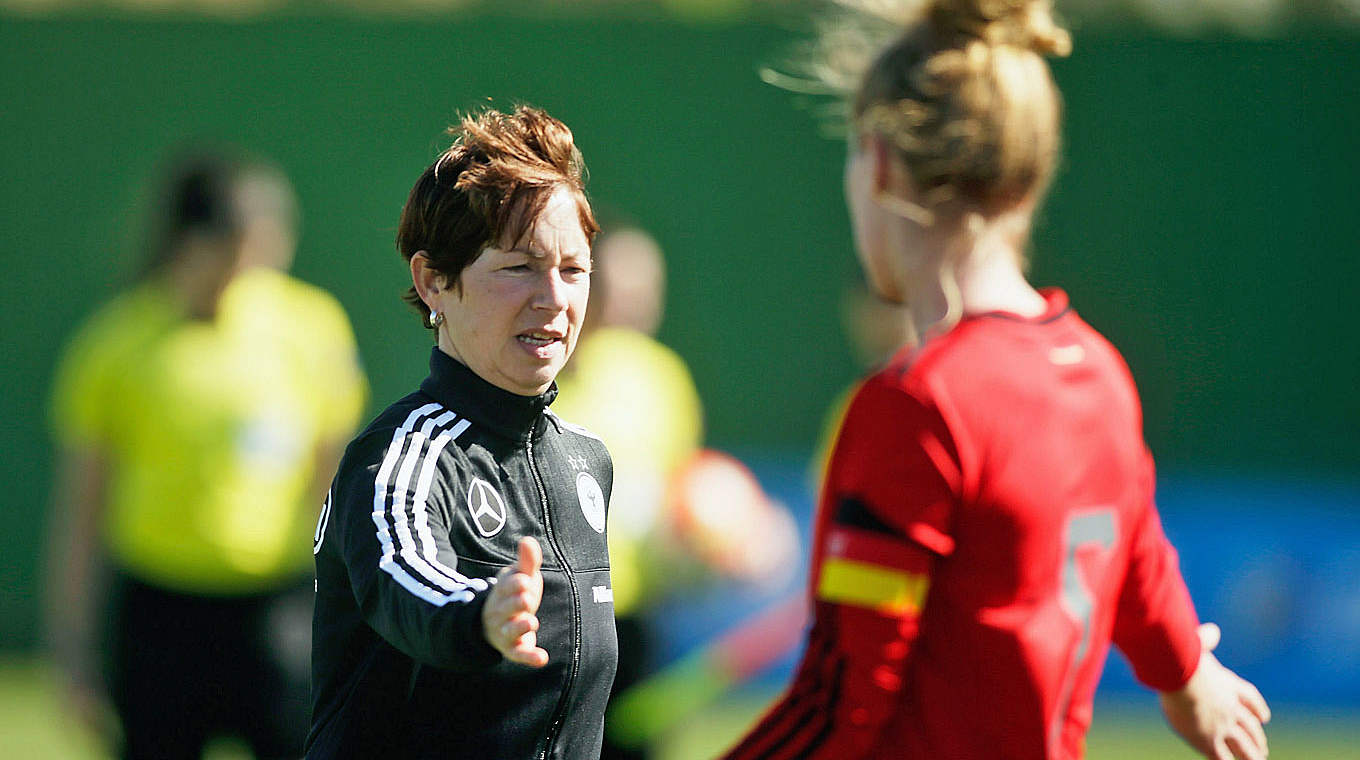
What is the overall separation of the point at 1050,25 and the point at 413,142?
29.6 feet

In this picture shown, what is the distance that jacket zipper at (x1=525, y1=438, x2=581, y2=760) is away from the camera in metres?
2.44

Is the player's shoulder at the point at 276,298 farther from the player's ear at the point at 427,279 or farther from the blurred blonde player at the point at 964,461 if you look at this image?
the blurred blonde player at the point at 964,461

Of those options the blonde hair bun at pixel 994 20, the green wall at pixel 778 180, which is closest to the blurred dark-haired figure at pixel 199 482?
the blonde hair bun at pixel 994 20

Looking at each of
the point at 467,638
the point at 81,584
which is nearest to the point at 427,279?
the point at 467,638

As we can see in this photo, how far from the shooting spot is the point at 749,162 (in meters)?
11.1

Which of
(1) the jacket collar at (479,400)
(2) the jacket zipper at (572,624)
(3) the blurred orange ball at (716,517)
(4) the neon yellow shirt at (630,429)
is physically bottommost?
(3) the blurred orange ball at (716,517)

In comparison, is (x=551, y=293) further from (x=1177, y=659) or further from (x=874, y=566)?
(x=1177, y=659)

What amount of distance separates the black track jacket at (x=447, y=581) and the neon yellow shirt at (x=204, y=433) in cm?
235

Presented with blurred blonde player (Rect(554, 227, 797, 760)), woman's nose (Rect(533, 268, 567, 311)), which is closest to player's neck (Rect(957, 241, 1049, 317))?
woman's nose (Rect(533, 268, 567, 311))

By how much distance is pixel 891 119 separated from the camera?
7.42ft

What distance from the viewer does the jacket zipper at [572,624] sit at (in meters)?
2.44

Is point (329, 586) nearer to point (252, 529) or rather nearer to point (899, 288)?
point (899, 288)

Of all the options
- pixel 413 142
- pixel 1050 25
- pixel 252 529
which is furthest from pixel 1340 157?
pixel 1050 25

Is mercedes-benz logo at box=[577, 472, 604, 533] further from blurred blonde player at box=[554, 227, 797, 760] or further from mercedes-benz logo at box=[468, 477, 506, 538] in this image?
blurred blonde player at box=[554, 227, 797, 760]
